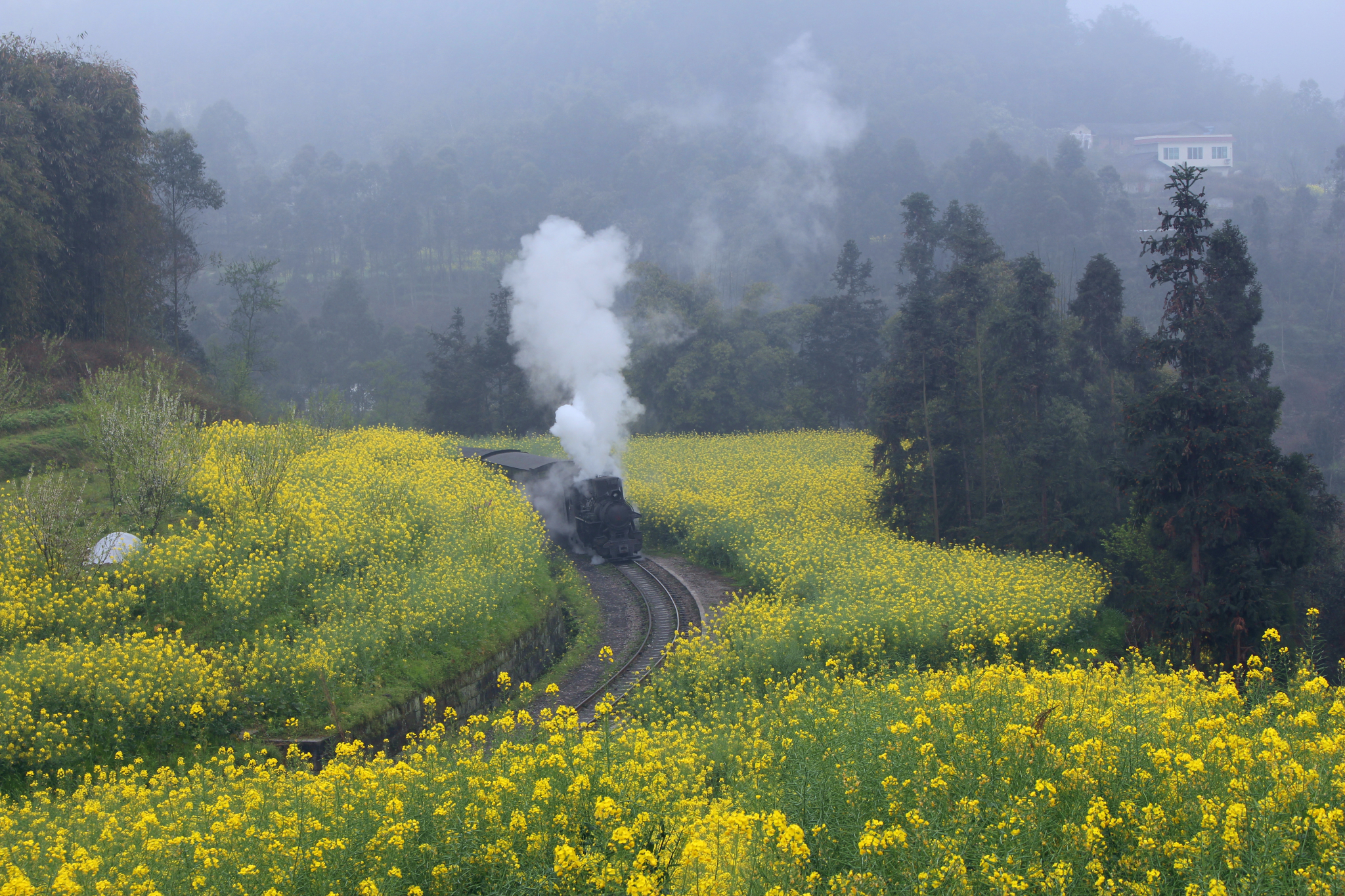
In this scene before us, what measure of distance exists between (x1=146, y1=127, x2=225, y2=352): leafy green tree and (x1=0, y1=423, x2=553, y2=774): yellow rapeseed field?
85.2 feet

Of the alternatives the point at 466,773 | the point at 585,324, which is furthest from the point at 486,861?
the point at 585,324

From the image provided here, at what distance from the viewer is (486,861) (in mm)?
5422

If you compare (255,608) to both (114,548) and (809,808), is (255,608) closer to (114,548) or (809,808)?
(114,548)

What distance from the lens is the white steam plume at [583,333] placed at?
976 inches

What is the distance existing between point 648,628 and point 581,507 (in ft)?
23.2

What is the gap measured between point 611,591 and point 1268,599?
43.9 feet

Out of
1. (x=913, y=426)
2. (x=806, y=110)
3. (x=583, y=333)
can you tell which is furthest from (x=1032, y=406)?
(x=806, y=110)

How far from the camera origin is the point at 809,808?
19.4ft

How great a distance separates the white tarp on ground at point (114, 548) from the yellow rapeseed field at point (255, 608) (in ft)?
1.13

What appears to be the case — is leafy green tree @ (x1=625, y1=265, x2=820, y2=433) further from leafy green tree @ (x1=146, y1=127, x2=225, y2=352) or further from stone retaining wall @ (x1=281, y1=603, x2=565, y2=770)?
stone retaining wall @ (x1=281, y1=603, x2=565, y2=770)

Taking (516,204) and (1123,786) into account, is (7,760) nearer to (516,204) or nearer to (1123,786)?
(1123,786)

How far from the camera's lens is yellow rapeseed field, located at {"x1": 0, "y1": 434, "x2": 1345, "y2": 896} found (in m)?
4.74

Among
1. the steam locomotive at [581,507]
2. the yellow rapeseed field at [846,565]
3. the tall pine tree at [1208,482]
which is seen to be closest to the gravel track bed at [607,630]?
the steam locomotive at [581,507]

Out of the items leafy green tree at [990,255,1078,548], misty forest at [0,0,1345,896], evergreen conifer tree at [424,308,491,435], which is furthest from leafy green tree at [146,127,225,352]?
leafy green tree at [990,255,1078,548]
